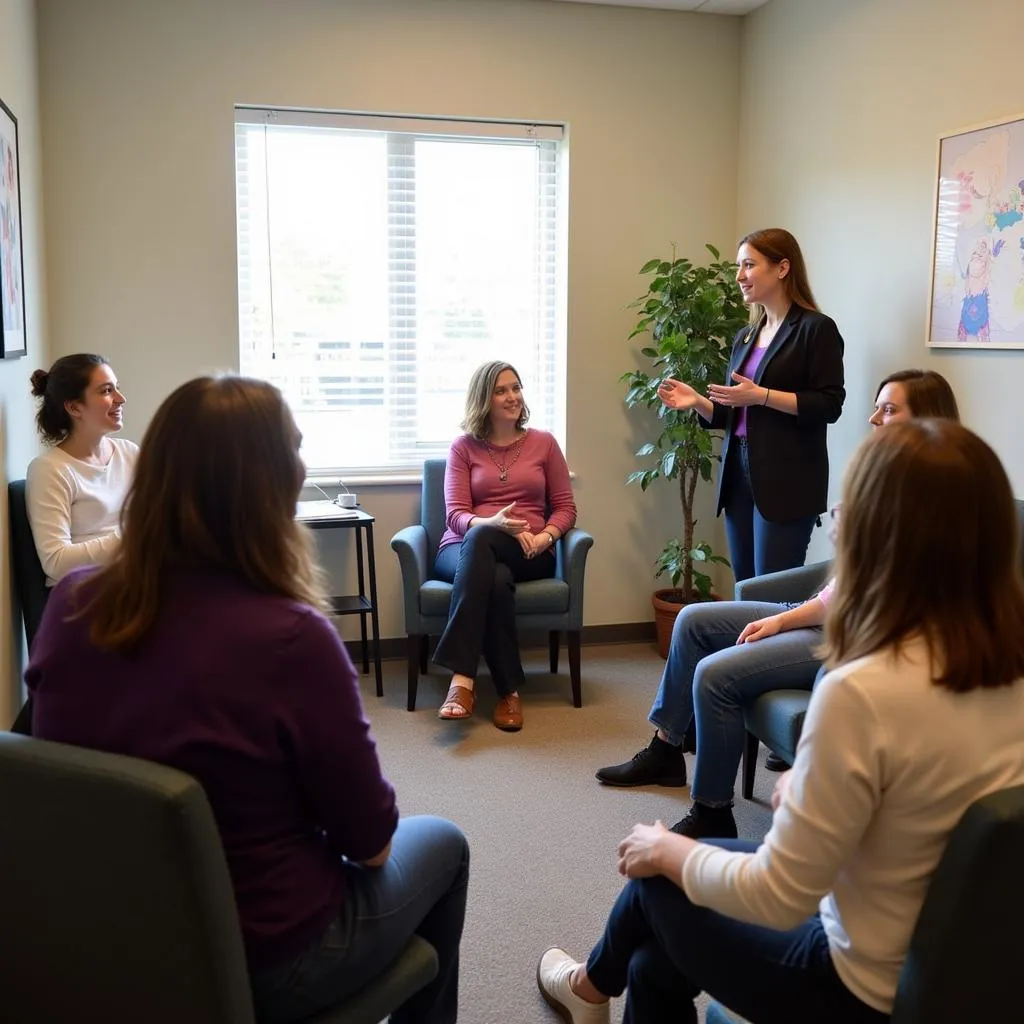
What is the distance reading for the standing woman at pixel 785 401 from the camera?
3154 millimetres

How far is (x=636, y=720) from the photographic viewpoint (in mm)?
3520

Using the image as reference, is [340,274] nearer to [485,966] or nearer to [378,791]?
[485,966]

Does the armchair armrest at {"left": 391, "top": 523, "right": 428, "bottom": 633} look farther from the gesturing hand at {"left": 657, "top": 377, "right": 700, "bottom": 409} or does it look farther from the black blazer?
the black blazer

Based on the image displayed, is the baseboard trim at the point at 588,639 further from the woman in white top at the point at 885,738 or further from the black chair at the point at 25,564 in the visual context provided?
the woman in white top at the point at 885,738

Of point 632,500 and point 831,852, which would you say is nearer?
point 831,852

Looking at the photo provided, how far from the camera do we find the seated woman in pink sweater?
345cm

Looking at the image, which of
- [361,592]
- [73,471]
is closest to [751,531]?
[361,592]

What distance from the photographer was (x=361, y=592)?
13.1ft

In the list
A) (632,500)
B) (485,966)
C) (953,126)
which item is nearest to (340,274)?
(632,500)

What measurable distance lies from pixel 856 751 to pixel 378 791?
0.57 m

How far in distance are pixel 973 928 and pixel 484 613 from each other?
8.04ft

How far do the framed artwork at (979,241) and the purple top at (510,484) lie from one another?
141cm

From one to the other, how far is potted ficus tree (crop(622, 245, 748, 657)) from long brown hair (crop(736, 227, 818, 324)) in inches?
25.2

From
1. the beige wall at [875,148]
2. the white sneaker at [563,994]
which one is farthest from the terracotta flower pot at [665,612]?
the white sneaker at [563,994]
